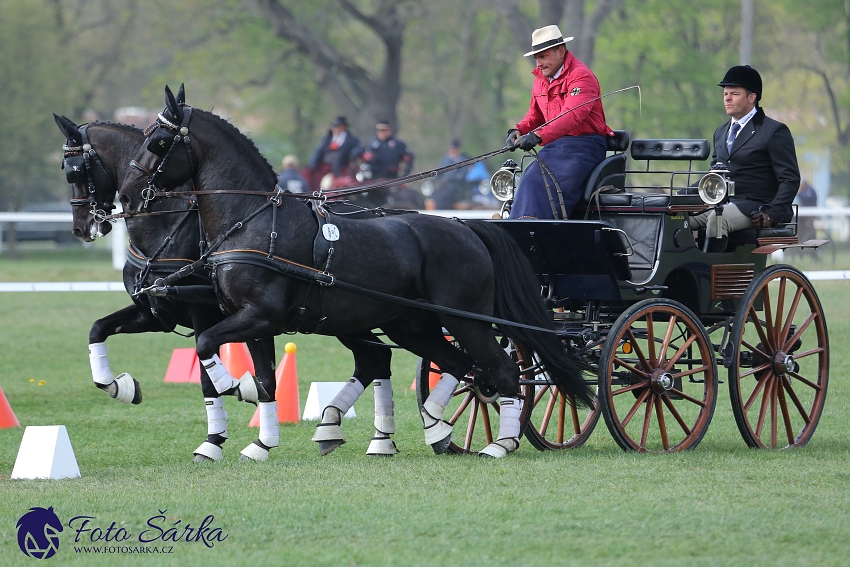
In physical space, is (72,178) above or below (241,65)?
below

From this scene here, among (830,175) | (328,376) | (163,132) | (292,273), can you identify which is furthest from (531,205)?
(830,175)

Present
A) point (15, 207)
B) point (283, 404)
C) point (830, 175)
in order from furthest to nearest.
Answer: point (830, 175)
point (15, 207)
point (283, 404)

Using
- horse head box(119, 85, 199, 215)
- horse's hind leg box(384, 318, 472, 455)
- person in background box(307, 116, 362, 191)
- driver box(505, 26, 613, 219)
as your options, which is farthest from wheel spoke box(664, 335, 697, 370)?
person in background box(307, 116, 362, 191)

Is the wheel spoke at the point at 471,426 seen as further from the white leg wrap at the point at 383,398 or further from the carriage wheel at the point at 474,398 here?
the white leg wrap at the point at 383,398

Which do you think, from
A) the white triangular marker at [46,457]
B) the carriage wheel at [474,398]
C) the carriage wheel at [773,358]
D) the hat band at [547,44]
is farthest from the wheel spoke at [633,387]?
the white triangular marker at [46,457]

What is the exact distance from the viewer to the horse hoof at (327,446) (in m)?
7.30

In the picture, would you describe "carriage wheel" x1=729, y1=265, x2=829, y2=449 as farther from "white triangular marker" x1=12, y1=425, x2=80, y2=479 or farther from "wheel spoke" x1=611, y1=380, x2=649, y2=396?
"white triangular marker" x1=12, y1=425, x2=80, y2=479

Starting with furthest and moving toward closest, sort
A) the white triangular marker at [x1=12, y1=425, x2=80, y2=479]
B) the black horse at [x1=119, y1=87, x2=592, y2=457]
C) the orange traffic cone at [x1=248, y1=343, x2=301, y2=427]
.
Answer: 1. the orange traffic cone at [x1=248, y1=343, x2=301, y2=427]
2. the black horse at [x1=119, y1=87, x2=592, y2=457]
3. the white triangular marker at [x1=12, y1=425, x2=80, y2=479]

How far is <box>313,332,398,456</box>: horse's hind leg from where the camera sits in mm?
7320

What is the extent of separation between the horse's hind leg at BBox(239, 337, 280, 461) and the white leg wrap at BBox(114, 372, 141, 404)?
847 millimetres

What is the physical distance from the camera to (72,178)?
7.50 metres

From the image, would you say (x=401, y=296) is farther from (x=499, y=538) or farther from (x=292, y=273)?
(x=499, y=538)

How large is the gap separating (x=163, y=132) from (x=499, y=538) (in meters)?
3.09

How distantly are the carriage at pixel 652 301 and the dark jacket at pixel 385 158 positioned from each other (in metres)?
15.2
